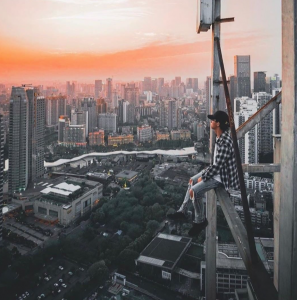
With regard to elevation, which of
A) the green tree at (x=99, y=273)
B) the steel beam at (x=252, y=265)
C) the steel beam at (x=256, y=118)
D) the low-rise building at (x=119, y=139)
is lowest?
the green tree at (x=99, y=273)

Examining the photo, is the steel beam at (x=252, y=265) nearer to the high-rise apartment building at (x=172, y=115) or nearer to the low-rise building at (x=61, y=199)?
the low-rise building at (x=61, y=199)

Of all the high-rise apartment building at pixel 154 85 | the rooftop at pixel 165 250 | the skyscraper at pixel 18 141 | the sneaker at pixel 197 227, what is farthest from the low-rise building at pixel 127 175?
the high-rise apartment building at pixel 154 85

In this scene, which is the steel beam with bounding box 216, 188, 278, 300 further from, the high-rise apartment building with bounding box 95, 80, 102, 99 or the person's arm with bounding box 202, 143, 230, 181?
the high-rise apartment building with bounding box 95, 80, 102, 99

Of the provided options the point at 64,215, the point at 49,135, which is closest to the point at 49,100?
the point at 49,135

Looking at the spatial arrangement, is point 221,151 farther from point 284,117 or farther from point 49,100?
point 49,100

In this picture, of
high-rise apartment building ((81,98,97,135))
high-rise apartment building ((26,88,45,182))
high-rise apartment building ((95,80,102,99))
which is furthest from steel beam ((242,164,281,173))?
high-rise apartment building ((95,80,102,99))

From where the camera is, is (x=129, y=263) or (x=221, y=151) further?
(x=129, y=263)

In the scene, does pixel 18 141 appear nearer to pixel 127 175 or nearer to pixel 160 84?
pixel 127 175
